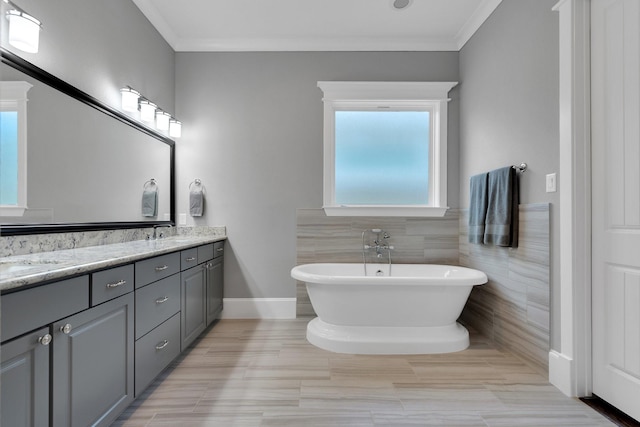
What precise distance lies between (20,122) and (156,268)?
94 centimetres

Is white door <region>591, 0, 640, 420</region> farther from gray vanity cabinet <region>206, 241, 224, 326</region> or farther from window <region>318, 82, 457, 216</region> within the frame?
gray vanity cabinet <region>206, 241, 224, 326</region>

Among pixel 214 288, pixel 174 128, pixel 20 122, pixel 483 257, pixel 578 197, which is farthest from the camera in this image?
pixel 174 128

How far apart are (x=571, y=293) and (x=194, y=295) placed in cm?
239

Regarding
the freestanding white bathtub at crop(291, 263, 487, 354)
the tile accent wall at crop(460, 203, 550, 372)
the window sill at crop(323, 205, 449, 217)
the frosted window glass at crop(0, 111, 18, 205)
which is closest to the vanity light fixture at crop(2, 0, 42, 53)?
the frosted window glass at crop(0, 111, 18, 205)

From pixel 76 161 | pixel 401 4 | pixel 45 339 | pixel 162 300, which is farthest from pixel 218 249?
pixel 401 4

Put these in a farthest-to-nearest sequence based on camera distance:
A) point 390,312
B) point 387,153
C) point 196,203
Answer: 1. point 387,153
2. point 196,203
3. point 390,312

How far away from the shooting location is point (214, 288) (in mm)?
2912

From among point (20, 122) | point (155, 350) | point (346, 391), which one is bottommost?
point (346, 391)

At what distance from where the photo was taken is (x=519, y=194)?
2.29 meters

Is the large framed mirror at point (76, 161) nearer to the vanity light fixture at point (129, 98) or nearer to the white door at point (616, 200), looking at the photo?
the vanity light fixture at point (129, 98)

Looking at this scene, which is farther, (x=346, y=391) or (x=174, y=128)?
(x=174, y=128)

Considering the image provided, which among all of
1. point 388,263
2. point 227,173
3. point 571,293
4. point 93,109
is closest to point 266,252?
point 227,173

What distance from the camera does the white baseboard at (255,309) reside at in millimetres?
3201

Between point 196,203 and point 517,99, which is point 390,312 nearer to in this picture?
point 517,99
